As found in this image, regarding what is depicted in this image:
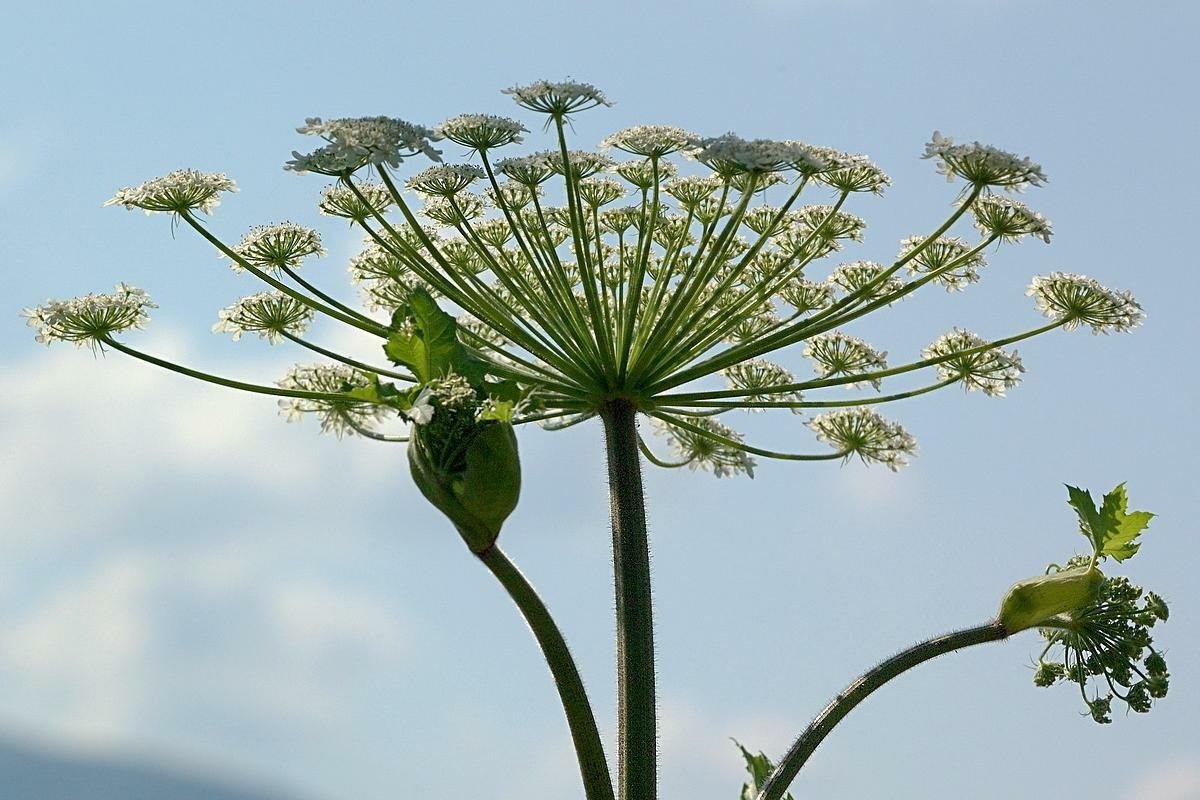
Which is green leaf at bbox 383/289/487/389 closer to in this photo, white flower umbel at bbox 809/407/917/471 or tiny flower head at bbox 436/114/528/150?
tiny flower head at bbox 436/114/528/150

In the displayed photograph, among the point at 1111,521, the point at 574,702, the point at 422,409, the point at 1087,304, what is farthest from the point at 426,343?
the point at 1087,304

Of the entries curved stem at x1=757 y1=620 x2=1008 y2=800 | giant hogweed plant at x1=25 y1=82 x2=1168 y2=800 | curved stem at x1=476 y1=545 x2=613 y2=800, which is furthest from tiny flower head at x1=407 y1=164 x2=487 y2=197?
curved stem at x1=757 y1=620 x2=1008 y2=800

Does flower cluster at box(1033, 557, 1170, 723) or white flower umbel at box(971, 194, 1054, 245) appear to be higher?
white flower umbel at box(971, 194, 1054, 245)

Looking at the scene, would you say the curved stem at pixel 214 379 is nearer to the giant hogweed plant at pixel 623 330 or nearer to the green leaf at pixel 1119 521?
the giant hogweed plant at pixel 623 330

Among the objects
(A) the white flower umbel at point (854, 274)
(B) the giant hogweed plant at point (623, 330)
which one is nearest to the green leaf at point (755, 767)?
(B) the giant hogweed plant at point (623, 330)

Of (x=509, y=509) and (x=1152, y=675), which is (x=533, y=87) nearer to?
(x=509, y=509)

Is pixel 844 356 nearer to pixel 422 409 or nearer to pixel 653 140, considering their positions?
pixel 653 140
